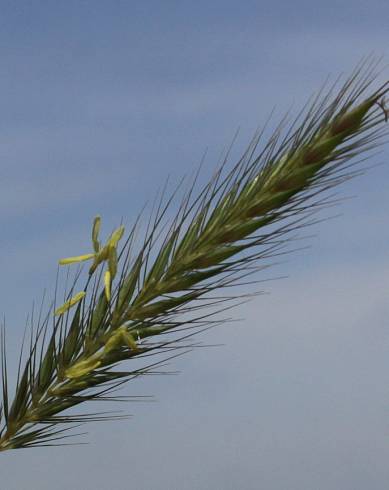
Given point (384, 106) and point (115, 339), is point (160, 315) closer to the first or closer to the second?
point (115, 339)

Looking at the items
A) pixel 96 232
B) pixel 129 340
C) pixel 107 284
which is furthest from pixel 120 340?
pixel 96 232

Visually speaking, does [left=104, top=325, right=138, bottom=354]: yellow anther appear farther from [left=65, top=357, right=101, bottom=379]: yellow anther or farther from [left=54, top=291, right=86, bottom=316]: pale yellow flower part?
[left=54, top=291, right=86, bottom=316]: pale yellow flower part

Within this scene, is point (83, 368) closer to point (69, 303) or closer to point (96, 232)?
point (69, 303)

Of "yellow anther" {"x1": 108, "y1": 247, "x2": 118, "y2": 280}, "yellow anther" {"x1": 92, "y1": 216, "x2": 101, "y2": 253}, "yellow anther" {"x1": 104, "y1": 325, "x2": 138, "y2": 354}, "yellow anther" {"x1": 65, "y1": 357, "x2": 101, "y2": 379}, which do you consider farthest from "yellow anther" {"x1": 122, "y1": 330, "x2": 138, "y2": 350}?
"yellow anther" {"x1": 92, "y1": 216, "x2": 101, "y2": 253}

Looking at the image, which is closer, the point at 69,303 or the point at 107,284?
the point at 107,284

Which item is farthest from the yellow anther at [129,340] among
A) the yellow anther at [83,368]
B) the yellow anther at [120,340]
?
the yellow anther at [83,368]

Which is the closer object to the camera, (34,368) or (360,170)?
(360,170)

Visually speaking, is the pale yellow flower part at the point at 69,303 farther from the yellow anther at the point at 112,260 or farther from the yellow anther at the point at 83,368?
the yellow anther at the point at 83,368

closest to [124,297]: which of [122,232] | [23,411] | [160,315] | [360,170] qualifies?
[160,315]
